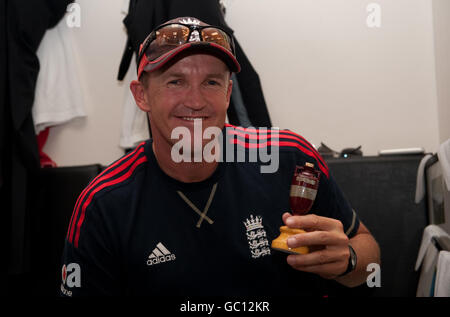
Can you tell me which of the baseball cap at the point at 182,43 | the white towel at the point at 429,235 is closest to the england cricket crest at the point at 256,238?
the baseball cap at the point at 182,43

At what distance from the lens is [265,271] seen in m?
1.06

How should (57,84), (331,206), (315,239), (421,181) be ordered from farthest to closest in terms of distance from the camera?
(57,84), (421,181), (331,206), (315,239)

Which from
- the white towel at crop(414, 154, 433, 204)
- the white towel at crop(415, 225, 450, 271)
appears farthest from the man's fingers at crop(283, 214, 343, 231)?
the white towel at crop(414, 154, 433, 204)

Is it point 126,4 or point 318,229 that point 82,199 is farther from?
point 126,4

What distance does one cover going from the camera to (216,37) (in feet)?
3.55

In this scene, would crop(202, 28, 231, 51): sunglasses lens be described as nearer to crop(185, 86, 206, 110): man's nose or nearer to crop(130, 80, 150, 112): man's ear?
crop(185, 86, 206, 110): man's nose

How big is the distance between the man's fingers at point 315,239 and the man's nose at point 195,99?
438mm

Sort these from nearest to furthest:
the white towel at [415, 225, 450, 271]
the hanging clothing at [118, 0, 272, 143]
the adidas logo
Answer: the adidas logo → the white towel at [415, 225, 450, 271] → the hanging clothing at [118, 0, 272, 143]

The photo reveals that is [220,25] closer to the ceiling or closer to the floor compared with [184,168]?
closer to the ceiling

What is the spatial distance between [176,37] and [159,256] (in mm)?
557

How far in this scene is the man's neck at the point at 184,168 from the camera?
1.11m

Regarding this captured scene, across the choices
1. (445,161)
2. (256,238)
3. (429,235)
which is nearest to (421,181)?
(429,235)

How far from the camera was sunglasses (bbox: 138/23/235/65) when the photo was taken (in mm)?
1060

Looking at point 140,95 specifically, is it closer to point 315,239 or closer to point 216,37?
point 216,37
